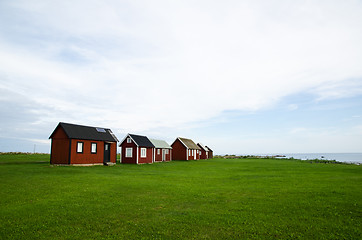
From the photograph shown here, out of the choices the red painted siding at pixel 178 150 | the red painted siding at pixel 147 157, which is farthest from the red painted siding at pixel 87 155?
the red painted siding at pixel 178 150

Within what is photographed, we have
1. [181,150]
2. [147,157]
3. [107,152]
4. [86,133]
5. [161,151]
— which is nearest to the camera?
[86,133]

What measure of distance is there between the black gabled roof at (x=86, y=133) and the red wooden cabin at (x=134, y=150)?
3264mm

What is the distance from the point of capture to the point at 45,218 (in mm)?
10367

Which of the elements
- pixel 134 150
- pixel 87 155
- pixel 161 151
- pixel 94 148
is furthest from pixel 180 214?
pixel 161 151

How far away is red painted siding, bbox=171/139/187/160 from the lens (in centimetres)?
6919

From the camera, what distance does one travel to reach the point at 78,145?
38438 millimetres

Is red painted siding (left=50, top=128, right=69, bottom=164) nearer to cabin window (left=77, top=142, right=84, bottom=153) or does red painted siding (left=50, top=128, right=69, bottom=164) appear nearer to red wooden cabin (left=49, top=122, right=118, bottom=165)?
red wooden cabin (left=49, top=122, right=118, bottom=165)

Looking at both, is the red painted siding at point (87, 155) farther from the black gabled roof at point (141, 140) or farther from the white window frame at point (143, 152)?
the white window frame at point (143, 152)

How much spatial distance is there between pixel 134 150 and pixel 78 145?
13.3m

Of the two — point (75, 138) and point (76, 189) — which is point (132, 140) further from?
point (76, 189)

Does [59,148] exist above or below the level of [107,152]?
above

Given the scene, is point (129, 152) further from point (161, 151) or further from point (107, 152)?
point (161, 151)

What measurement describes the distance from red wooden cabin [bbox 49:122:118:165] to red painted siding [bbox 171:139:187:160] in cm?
2773

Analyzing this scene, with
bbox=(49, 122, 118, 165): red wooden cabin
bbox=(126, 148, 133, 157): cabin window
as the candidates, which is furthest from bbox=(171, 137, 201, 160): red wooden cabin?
bbox=(49, 122, 118, 165): red wooden cabin
